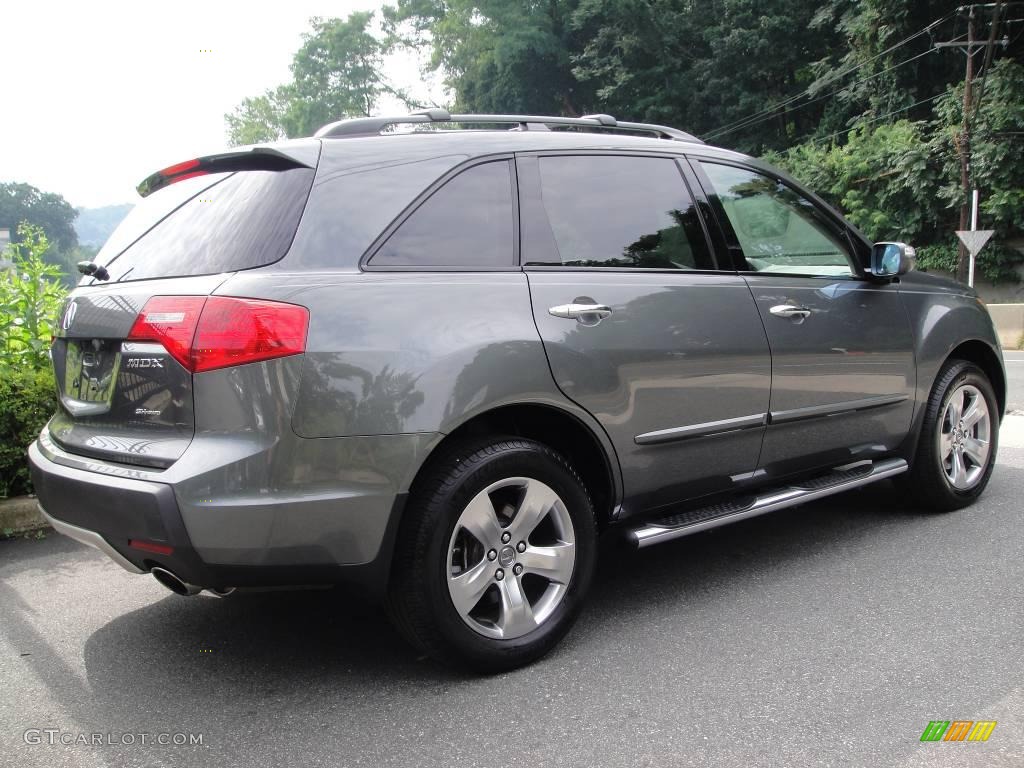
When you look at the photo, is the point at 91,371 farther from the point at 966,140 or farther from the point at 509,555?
the point at 966,140

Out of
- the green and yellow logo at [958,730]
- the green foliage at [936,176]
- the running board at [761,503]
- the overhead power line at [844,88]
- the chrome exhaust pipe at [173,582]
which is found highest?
the overhead power line at [844,88]

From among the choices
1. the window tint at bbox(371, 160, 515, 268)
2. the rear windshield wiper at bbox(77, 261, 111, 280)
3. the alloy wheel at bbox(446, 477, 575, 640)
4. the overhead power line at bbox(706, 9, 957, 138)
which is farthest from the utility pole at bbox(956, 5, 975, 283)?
the rear windshield wiper at bbox(77, 261, 111, 280)

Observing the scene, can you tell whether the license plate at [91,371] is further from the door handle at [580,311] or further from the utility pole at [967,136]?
the utility pole at [967,136]

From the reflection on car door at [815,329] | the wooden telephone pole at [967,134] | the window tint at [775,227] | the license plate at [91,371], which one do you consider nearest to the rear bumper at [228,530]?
the license plate at [91,371]

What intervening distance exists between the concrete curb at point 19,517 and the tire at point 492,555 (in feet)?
9.05

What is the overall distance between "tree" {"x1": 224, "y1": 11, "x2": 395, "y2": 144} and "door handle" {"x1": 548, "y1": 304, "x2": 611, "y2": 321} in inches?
2611

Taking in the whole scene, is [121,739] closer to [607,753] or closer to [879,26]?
[607,753]

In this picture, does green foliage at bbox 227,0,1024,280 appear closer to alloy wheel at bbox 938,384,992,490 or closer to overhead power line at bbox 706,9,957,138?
overhead power line at bbox 706,9,957,138

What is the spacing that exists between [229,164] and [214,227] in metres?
0.27

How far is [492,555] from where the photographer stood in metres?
2.77

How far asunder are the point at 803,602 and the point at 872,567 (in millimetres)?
578

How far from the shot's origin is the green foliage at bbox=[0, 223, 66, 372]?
16.9ft

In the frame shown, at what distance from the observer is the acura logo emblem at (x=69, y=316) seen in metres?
2.93

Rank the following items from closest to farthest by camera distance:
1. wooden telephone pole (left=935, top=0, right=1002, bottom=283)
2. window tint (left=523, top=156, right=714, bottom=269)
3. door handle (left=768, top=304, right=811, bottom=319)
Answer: window tint (left=523, top=156, right=714, bottom=269) < door handle (left=768, top=304, right=811, bottom=319) < wooden telephone pole (left=935, top=0, right=1002, bottom=283)
